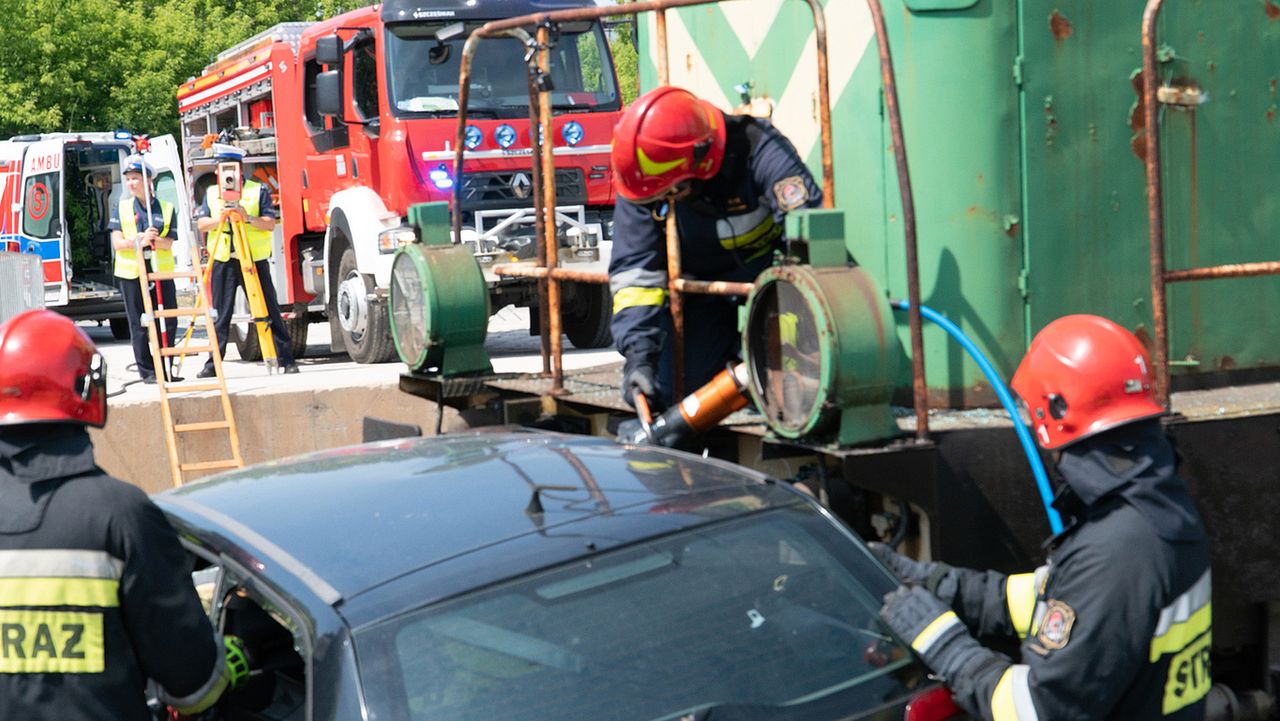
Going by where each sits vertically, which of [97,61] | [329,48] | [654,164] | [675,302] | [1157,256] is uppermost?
[97,61]

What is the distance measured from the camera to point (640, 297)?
5047 mm

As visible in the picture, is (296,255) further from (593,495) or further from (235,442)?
Result: (593,495)

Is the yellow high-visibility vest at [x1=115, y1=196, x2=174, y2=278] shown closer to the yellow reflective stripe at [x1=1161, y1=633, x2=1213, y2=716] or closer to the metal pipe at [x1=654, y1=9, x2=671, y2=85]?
the metal pipe at [x1=654, y1=9, x2=671, y2=85]

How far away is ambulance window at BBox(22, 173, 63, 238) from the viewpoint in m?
17.7

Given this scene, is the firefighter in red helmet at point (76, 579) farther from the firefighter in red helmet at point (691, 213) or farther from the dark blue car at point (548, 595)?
the firefighter in red helmet at point (691, 213)

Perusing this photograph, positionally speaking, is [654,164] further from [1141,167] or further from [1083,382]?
[1083,382]

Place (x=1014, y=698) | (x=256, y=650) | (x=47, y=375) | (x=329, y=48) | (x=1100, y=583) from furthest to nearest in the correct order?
1. (x=329, y=48)
2. (x=256, y=650)
3. (x=47, y=375)
4. (x=1014, y=698)
5. (x=1100, y=583)

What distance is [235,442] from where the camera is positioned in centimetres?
850

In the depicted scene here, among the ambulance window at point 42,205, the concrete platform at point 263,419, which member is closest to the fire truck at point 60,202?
the ambulance window at point 42,205

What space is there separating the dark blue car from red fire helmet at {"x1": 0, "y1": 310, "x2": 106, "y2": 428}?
1.31ft

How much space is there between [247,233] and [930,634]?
9.48 metres

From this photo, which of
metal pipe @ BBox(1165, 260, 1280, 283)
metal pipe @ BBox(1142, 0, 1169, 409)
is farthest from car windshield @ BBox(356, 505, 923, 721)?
metal pipe @ BBox(1165, 260, 1280, 283)

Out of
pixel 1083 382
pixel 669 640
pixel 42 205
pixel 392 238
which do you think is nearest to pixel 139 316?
pixel 392 238

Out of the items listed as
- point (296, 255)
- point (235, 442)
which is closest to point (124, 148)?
point (296, 255)
